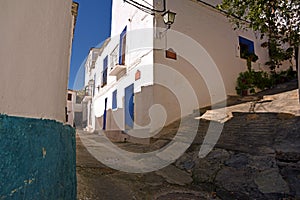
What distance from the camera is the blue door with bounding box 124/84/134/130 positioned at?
8070 millimetres

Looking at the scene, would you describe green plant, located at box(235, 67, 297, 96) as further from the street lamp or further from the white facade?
the white facade

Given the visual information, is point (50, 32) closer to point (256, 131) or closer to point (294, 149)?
point (294, 149)

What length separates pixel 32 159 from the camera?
47.5 inches

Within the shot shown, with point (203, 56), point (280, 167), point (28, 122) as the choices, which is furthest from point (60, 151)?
point (203, 56)

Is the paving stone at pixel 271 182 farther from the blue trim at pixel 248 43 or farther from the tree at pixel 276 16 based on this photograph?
the blue trim at pixel 248 43

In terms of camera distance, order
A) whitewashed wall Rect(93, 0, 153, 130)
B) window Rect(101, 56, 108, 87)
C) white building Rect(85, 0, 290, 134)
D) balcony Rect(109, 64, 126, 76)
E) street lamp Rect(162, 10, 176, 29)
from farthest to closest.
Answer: window Rect(101, 56, 108, 87) → balcony Rect(109, 64, 126, 76) → whitewashed wall Rect(93, 0, 153, 130) → white building Rect(85, 0, 290, 134) → street lamp Rect(162, 10, 176, 29)

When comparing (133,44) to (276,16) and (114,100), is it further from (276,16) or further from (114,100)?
(276,16)

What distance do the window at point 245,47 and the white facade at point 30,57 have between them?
10024mm

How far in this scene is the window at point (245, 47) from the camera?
10.2 m

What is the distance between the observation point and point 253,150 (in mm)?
3936

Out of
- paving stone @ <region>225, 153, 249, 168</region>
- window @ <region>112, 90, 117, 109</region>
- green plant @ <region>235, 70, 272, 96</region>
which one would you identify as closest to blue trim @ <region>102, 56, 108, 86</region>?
window @ <region>112, 90, 117, 109</region>

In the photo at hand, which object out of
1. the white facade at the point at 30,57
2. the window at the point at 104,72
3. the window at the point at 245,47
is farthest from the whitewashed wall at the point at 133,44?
the white facade at the point at 30,57

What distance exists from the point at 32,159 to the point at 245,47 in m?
11.2

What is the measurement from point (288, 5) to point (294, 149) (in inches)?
94.5
